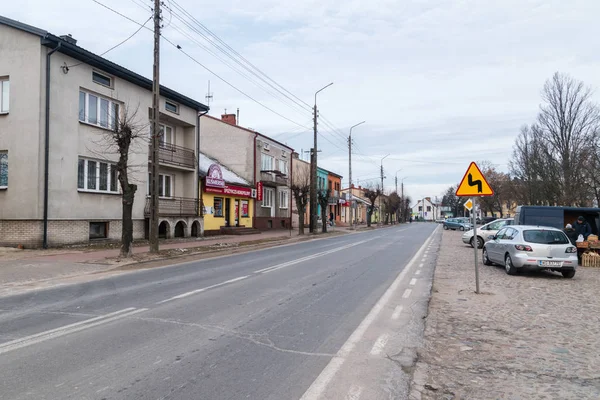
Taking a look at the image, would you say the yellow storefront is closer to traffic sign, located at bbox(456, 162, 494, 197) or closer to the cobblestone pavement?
traffic sign, located at bbox(456, 162, 494, 197)

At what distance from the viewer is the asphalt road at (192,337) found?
4.30 metres

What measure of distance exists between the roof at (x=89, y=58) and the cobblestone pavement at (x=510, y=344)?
1748 centimetres

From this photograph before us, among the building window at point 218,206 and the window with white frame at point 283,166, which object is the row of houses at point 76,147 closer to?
the building window at point 218,206

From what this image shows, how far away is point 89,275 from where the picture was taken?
1246 cm

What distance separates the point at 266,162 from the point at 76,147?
2329cm

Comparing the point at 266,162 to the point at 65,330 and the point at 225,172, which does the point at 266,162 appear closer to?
the point at 225,172

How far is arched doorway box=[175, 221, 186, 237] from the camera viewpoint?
27.5m

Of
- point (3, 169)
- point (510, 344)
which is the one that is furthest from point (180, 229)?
point (510, 344)

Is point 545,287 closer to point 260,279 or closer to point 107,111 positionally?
point 260,279

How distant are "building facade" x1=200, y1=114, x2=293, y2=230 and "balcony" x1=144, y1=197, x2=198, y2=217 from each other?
1031 cm

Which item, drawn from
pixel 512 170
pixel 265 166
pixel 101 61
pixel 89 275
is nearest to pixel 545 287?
pixel 89 275

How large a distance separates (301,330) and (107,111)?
1924 centimetres

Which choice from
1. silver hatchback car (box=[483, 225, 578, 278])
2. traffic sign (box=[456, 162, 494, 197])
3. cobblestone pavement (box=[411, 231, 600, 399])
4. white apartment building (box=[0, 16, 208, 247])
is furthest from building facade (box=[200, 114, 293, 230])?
cobblestone pavement (box=[411, 231, 600, 399])

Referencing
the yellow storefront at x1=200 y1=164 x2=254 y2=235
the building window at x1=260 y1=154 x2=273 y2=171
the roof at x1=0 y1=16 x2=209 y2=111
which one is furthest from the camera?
the building window at x1=260 y1=154 x2=273 y2=171
